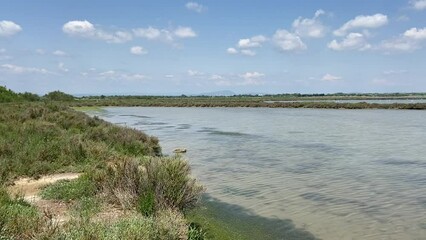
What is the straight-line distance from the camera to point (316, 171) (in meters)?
18.6

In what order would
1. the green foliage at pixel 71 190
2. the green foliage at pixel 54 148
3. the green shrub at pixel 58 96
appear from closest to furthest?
1. the green foliage at pixel 71 190
2. the green foliage at pixel 54 148
3. the green shrub at pixel 58 96

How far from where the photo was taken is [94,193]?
1110cm

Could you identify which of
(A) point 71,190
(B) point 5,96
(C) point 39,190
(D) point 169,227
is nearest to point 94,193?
(A) point 71,190

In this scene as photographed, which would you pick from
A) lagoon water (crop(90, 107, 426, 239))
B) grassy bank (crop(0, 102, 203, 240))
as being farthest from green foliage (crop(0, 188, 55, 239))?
lagoon water (crop(90, 107, 426, 239))

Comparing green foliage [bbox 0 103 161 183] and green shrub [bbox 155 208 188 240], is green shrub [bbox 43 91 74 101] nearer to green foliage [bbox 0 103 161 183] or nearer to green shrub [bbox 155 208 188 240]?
green foliage [bbox 0 103 161 183]

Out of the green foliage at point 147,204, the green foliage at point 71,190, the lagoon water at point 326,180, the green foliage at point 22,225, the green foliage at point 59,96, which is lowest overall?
the lagoon water at point 326,180

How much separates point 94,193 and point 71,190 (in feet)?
2.18

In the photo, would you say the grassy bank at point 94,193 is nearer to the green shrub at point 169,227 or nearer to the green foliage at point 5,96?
the green shrub at point 169,227

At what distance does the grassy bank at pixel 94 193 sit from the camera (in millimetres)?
7227

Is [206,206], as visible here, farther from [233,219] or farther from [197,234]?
[197,234]

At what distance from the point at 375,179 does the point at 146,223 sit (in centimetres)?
1191

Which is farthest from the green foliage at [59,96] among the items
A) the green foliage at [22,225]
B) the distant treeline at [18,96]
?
the green foliage at [22,225]

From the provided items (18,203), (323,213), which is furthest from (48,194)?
(323,213)

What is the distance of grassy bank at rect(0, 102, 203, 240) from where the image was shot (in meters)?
7.23
